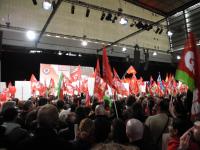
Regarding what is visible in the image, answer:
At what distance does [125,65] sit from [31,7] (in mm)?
10484

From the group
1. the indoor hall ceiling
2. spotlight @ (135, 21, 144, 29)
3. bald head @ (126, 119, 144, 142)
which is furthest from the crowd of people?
spotlight @ (135, 21, 144, 29)

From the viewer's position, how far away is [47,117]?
1.97 m

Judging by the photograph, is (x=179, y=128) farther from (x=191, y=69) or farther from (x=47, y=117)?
(x=47, y=117)

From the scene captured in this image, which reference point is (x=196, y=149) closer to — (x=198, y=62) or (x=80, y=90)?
(x=198, y=62)

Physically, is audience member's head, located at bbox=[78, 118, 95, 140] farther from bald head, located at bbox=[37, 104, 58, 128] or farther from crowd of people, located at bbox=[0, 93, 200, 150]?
bald head, located at bbox=[37, 104, 58, 128]

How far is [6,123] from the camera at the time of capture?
9.91ft

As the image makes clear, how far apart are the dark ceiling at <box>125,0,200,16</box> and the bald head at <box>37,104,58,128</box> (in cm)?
964

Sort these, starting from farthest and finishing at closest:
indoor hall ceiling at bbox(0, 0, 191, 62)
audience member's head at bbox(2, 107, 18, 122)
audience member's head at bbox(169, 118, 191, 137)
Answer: indoor hall ceiling at bbox(0, 0, 191, 62) → audience member's head at bbox(2, 107, 18, 122) → audience member's head at bbox(169, 118, 191, 137)

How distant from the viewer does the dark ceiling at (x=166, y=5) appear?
10364 mm

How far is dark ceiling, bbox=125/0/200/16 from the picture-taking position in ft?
34.0

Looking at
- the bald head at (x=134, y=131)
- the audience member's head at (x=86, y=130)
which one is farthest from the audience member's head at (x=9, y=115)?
the bald head at (x=134, y=131)

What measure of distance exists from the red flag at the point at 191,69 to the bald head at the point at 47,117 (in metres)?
1.42

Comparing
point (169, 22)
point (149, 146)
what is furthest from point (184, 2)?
point (149, 146)

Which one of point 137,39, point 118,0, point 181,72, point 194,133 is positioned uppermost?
point 118,0
